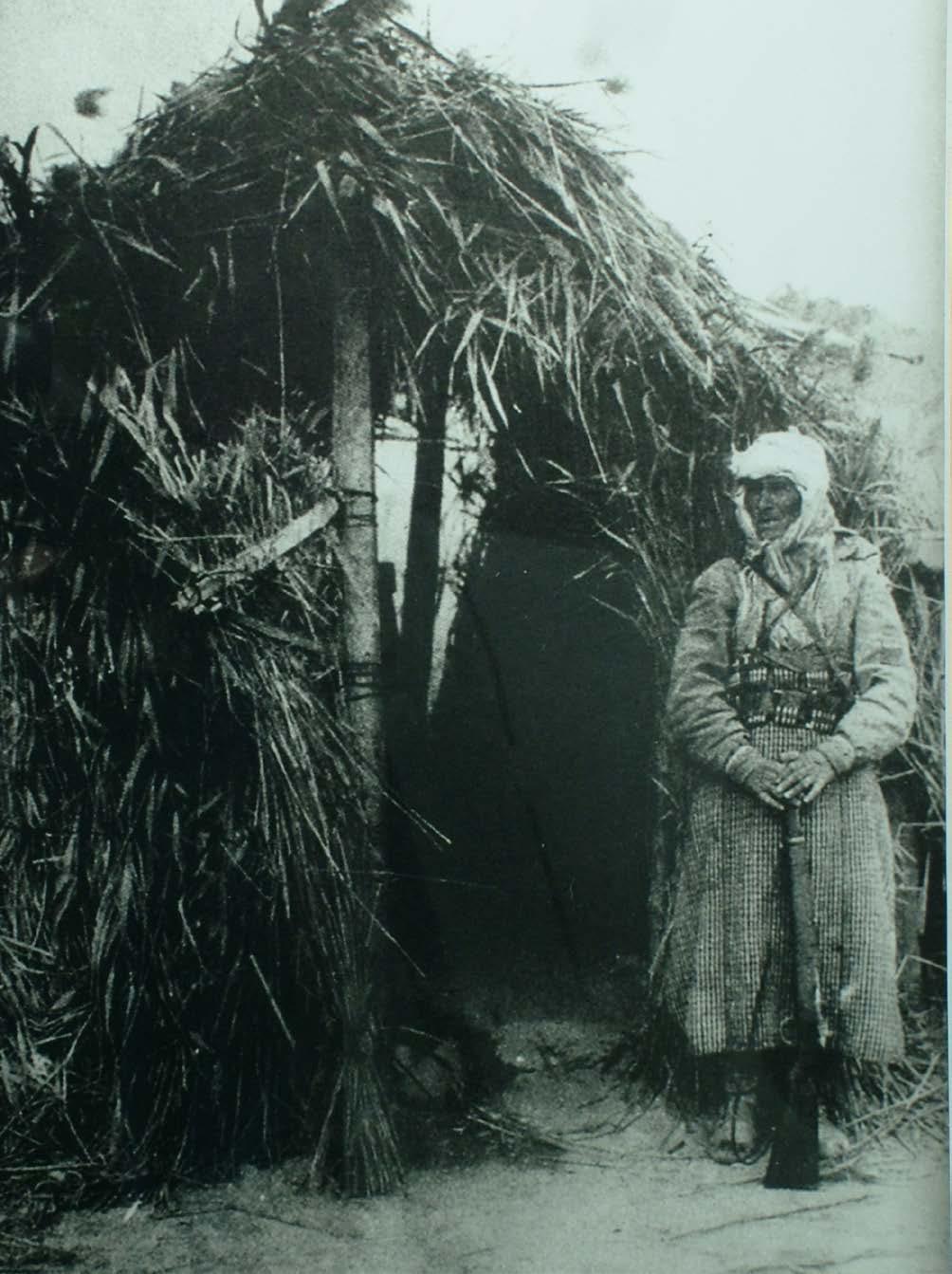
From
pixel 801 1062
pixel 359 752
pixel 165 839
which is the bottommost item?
pixel 801 1062

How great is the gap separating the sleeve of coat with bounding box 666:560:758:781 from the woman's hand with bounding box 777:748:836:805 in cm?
5

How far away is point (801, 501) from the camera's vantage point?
60.0 inches

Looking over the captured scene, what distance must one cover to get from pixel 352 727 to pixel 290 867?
0.18m

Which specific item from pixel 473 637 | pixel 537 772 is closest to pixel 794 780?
pixel 537 772

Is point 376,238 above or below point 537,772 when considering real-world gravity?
above

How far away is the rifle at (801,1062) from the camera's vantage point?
56.1 inches

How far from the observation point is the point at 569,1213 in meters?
1.41

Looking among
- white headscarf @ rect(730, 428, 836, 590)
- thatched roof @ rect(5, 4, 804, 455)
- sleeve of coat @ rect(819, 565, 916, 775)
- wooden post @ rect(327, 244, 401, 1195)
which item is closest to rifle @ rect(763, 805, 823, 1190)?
sleeve of coat @ rect(819, 565, 916, 775)

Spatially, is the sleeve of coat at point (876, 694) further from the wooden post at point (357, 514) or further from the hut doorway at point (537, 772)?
the wooden post at point (357, 514)

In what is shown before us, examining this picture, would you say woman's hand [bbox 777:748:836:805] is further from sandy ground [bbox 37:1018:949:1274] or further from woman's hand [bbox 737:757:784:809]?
sandy ground [bbox 37:1018:949:1274]

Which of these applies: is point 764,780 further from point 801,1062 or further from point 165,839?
point 165,839

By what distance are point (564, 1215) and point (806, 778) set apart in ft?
1.92

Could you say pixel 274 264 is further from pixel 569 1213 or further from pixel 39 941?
pixel 569 1213

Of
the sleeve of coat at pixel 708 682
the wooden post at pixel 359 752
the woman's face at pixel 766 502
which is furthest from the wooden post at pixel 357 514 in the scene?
the woman's face at pixel 766 502
